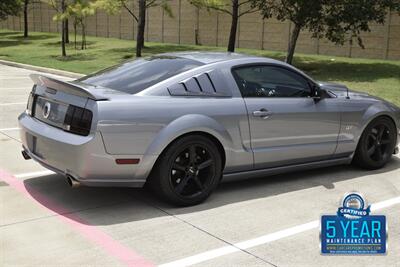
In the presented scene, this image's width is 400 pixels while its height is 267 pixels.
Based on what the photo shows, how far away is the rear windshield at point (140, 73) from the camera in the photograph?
17.1 feet

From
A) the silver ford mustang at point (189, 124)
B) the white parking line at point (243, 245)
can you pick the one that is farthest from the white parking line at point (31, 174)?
the white parking line at point (243, 245)

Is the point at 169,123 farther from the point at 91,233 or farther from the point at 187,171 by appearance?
the point at 91,233

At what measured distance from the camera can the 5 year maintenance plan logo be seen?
4.05 metres

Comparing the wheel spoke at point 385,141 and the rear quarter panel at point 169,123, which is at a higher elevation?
the rear quarter panel at point 169,123

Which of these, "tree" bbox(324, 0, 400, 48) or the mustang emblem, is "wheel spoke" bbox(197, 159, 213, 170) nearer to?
the mustang emblem

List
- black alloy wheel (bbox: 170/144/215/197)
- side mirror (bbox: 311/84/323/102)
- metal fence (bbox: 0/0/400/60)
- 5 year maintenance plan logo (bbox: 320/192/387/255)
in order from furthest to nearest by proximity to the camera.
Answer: metal fence (bbox: 0/0/400/60)
side mirror (bbox: 311/84/323/102)
black alloy wheel (bbox: 170/144/215/197)
5 year maintenance plan logo (bbox: 320/192/387/255)

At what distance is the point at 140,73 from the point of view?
5484 mm

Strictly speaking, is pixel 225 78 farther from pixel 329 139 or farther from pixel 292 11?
pixel 292 11

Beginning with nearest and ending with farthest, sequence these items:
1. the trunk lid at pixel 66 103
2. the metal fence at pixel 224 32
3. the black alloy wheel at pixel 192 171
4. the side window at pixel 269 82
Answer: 1. the trunk lid at pixel 66 103
2. the black alloy wheel at pixel 192 171
3. the side window at pixel 269 82
4. the metal fence at pixel 224 32

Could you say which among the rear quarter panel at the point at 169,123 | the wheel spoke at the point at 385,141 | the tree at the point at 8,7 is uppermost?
the tree at the point at 8,7

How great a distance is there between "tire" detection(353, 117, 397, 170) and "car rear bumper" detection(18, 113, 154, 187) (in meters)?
2.94

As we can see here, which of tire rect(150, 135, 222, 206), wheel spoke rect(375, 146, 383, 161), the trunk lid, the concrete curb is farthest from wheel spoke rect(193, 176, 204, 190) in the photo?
the concrete curb

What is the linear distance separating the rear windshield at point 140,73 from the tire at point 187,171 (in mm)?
692

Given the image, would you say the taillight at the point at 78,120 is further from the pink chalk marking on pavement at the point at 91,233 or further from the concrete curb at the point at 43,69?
the concrete curb at the point at 43,69
